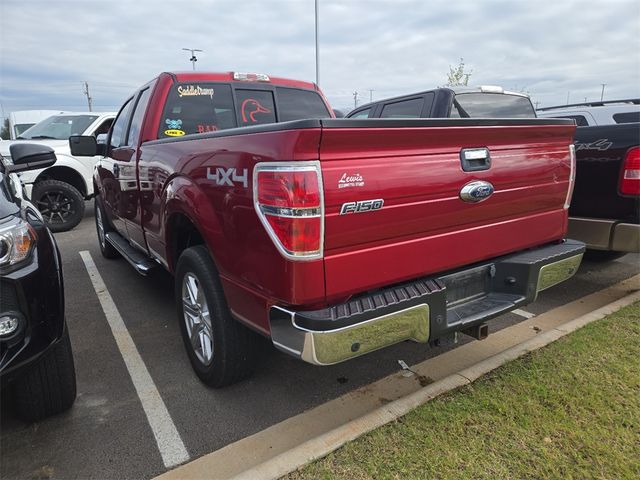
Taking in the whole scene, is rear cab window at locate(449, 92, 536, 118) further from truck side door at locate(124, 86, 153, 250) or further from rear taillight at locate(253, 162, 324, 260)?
rear taillight at locate(253, 162, 324, 260)

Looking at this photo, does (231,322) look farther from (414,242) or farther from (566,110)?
(566,110)

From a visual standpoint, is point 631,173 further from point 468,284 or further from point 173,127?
point 173,127

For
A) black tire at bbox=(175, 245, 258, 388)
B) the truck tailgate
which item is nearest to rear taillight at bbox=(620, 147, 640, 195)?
the truck tailgate

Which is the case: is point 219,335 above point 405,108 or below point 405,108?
below

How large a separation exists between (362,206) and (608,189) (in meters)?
2.95

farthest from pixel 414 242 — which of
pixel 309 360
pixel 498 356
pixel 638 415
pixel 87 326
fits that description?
pixel 87 326

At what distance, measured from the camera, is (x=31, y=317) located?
2.04 m

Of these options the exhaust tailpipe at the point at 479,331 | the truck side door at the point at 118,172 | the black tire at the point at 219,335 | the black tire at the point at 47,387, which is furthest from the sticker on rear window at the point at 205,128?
the exhaust tailpipe at the point at 479,331

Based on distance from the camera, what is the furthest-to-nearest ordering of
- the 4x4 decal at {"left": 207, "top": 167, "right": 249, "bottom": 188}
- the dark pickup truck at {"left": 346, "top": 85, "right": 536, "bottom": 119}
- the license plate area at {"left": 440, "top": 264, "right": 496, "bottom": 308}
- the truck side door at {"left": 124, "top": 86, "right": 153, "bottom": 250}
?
the dark pickup truck at {"left": 346, "top": 85, "right": 536, "bottom": 119} < the truck side door at {"left": 124, "top": 86, "right": 153, "bottom": 250} < the license plate area at {"left": 440, "top": 264, "right": 496, "bottom": 308} < the 4x4 decal at {"left": 207, "top": 167, "right": 249, "bottom": 188}

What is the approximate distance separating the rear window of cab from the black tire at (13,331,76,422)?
6.17ft

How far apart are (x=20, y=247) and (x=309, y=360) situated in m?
1.42

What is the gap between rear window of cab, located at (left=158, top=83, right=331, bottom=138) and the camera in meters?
3.69

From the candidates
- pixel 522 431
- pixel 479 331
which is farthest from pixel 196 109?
pixel 522 431

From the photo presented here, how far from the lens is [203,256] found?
2676 mm
